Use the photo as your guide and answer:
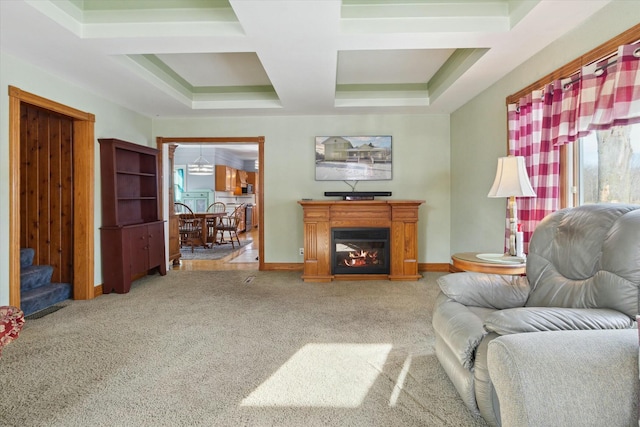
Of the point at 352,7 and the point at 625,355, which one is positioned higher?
the point at 352,7

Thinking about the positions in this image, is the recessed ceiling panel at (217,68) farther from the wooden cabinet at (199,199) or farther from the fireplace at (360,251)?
the wooden cabinet at (199,199)

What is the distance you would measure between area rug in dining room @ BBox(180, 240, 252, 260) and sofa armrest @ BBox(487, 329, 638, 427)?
5.77 meters

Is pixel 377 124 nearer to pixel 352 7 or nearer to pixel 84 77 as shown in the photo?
pixel 352 7

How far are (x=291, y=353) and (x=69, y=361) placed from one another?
58.0 inches

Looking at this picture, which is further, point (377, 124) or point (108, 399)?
point (377, 124)

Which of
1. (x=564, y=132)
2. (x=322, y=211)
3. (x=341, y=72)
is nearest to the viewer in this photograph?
(x=564, y=132)

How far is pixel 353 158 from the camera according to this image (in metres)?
4.98

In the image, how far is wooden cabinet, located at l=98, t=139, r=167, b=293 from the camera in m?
3.92

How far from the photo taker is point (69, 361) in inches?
87.5

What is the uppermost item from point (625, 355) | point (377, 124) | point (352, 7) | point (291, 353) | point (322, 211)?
point (352, 7)

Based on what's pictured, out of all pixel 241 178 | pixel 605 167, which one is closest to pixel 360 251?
pixel 605 167

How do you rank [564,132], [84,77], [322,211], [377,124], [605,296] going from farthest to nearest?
1. [377,124]
2. [322,211]
3. [84,77]
4. [564,132]
5. [605,296]

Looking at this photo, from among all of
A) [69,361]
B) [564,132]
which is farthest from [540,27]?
[69,361]

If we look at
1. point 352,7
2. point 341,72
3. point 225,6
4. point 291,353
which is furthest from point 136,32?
point 291,353
